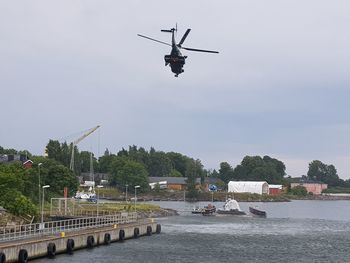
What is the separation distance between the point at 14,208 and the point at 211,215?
94.0 metres

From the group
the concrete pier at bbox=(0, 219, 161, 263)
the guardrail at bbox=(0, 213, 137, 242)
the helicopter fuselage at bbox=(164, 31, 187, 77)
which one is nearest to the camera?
the helicopter fuselage at bbox=(164, 31, 187, 77)

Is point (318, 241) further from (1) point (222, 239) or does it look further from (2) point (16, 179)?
(2) point (16, 179)

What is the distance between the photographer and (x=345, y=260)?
8281 centimetres

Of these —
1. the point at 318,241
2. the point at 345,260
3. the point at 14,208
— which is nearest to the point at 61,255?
the point at 14,208

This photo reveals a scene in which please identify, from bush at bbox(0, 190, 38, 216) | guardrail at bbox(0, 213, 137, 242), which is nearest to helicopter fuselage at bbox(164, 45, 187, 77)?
guardrail at bbox(0, 213, 137, 242)

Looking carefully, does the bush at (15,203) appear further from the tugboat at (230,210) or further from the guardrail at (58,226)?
the tugboat at (230,210)

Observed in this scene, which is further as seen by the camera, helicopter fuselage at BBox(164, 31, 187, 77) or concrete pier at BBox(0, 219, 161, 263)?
concrete pier at BBox(0, 219, 161, 263)

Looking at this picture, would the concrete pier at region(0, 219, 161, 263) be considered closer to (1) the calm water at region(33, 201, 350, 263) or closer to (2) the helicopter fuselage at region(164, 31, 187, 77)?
(1) the calm water at region(33, 201, 350, 263)

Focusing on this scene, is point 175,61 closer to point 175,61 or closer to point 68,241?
point 175,61

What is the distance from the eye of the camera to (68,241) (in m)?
77.6

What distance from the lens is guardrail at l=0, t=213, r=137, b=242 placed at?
7275 centimetres

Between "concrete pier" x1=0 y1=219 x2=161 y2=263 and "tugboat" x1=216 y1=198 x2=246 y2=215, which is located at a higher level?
"tugboat" x1=216 y1=198 x2=246 y2=215

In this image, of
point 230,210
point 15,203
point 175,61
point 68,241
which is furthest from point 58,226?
point 230,210

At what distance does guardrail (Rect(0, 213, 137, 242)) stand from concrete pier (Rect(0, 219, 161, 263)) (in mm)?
1367
